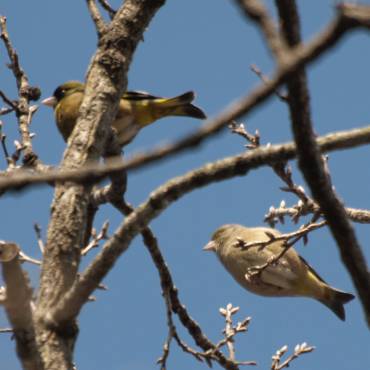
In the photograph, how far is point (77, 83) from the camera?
839 cm

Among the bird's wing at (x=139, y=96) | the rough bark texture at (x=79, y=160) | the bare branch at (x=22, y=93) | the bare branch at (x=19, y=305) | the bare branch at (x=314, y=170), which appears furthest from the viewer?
the bird's wing at (x=139, y=96)

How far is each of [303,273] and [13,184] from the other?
6.06 m

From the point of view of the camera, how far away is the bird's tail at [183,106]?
23.7ft

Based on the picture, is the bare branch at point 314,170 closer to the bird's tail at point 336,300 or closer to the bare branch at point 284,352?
the bare branch at point 284,352

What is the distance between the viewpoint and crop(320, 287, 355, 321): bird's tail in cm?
749

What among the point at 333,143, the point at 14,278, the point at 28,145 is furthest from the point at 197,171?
the point at 28,145

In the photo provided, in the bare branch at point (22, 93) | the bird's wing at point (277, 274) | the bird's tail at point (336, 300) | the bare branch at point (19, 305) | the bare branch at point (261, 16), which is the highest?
the bare branch at point (22, 93)

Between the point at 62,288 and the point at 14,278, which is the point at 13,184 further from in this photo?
the point at 62,288

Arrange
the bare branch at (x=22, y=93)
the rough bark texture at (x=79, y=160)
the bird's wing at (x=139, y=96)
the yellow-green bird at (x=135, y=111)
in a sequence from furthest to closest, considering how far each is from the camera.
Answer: the bird's wing at (x=139, y=96)
the yellow-green bird at (x=135, y=111)
the bare branch at (x=22, y=93)
the rough bark texture at (x=79, y=160)

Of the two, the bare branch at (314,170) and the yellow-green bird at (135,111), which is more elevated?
the yellow-green bird at (135,111)

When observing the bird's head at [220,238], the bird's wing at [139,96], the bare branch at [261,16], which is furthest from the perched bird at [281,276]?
the bare branch at [261,16]

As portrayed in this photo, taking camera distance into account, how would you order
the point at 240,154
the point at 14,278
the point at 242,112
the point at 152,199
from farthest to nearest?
1. the point at 152,199
2. the point at 240,154
3. the point at 14,278
4. the point at 242,112

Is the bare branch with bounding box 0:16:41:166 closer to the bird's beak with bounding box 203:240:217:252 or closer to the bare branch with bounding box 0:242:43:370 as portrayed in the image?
the bare branch with bounding box 0:242:43:370

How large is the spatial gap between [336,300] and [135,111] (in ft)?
8.09
